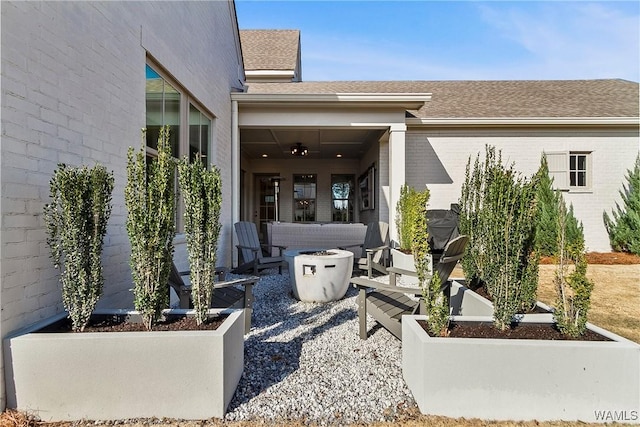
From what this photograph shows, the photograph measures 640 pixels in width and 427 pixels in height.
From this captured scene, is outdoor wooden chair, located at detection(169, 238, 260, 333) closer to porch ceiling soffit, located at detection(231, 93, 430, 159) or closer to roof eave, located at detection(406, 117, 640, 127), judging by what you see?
porch ceiling soffit, located at detection(231, 93, 430, 159)

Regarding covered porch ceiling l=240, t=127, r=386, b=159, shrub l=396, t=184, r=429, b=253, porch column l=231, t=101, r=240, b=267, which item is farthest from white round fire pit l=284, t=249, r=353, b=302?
covered porch ceiling l=240, t=127, r=386, b=159

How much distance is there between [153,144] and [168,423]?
3.16 meters

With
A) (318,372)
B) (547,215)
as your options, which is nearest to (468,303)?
(318,372)

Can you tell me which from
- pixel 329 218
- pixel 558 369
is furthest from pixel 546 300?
pixel 329 218

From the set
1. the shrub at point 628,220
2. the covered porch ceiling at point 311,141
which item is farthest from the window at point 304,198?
the shrub at point 628,220

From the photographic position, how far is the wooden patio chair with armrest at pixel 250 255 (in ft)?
18.1

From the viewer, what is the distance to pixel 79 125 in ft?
8.13

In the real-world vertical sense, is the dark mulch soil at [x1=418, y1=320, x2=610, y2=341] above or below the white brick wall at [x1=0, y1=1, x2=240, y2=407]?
below

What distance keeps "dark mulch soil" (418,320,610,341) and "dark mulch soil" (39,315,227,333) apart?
152 centimetres

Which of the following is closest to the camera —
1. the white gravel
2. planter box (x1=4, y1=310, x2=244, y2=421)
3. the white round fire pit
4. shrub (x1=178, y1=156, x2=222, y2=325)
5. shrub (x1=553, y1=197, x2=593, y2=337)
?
planter box (x1=4, y1=310, x2=244, y2=421)

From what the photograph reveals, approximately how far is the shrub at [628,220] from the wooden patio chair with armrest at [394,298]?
7809 millimetres

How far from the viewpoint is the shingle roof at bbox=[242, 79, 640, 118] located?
26.9ft

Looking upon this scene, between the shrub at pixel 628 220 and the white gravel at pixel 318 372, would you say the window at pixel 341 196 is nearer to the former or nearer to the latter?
the shrub at pixel 628 220

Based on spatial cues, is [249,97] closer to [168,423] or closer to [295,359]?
[295,359]
